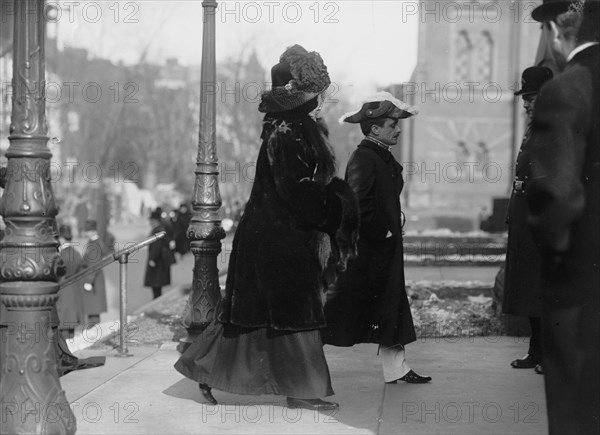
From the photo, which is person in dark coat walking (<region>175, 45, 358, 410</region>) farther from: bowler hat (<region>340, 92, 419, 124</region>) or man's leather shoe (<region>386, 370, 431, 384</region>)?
man's leather shoe (<region>386, 370, 431, 384</region>)

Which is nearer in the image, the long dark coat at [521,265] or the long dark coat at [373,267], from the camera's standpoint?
the long dark coat at [373,267]

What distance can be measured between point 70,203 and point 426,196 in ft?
88.8

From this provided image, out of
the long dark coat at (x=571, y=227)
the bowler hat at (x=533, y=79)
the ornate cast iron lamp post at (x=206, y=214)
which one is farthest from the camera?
the ornate cast iron lamp post at (x=206, y=214)

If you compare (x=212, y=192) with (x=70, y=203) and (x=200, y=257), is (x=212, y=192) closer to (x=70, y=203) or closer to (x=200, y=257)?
(x=200, y=257)

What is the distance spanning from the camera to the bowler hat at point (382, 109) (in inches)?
282

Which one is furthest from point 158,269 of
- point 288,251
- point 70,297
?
point 288,251

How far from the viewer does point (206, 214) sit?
30.3 ft

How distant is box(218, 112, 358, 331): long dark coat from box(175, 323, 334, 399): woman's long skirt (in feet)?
0.32

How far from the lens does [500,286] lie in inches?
382

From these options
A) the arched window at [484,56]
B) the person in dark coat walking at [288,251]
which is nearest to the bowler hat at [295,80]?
the person in dark coat walking at [288,251]

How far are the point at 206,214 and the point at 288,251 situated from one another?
315 centimetres

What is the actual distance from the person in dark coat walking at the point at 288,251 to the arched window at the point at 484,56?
120 feet

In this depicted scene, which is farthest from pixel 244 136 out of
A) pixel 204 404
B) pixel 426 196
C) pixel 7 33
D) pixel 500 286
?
pixel 204 404

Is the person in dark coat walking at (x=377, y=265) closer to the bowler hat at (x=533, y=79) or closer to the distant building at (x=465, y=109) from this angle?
the bowler hat at (x=533, y=79)
